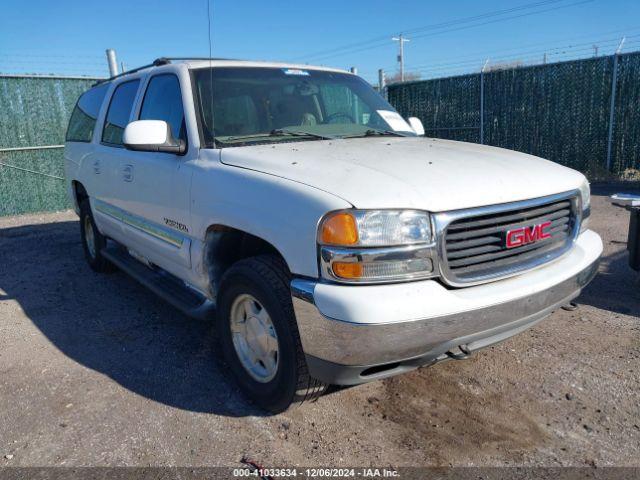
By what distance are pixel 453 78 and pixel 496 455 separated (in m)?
10.7

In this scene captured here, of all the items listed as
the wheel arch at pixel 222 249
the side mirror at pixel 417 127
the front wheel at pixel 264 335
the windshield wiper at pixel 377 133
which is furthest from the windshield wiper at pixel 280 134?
A: the side mirror at pixel 417 127

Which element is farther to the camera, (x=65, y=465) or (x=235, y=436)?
(x=235, y=436)

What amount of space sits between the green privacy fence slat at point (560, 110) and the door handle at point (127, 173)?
8.93 meters

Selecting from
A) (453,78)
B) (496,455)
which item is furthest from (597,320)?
(453,78)

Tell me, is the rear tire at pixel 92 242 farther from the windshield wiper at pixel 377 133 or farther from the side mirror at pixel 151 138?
the windshield wiper at pixel 377 133

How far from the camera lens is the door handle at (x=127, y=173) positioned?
4.02m

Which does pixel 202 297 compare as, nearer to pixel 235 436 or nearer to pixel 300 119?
pixel 235 436

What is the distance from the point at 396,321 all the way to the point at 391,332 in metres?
0.05

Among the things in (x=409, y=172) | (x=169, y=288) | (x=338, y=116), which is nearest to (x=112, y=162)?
(x=169, y=288)

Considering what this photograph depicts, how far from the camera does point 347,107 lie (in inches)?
161

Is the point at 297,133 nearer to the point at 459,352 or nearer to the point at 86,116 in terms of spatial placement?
the point at 459,352

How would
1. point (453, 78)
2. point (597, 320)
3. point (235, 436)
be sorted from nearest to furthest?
point (235, 436), point (597, 320), point (453, 78)

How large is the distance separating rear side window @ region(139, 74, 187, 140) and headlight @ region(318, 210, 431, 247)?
1.53 metres

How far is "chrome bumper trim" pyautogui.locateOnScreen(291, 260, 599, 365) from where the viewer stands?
2184mm
